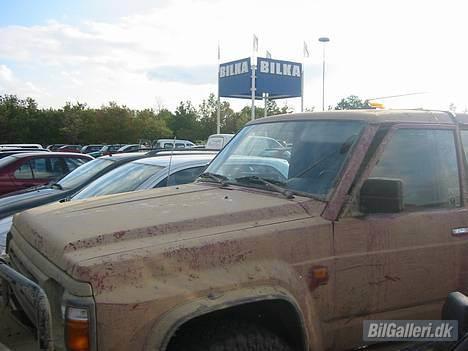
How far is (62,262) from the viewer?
103 inches

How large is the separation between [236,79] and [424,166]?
21557 millimetres

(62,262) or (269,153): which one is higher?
(269,153)

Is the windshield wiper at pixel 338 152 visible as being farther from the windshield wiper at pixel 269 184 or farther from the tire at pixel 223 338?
the tire at pixel 223 338

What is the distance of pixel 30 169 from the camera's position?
1072cm

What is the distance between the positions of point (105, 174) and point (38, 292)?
4981mm

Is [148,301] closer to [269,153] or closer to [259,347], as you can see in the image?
[259,347]

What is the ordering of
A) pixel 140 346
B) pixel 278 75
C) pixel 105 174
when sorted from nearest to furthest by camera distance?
pixel 140 346, pixel 105 174, pixel 278 75

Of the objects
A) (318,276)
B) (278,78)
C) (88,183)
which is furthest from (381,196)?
(278,78)

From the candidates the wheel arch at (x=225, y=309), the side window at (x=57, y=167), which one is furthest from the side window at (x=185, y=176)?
the side window at (x=57, y=167)

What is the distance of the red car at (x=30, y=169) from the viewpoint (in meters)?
10.4

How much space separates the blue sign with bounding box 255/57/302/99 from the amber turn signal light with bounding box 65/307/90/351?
71.9ft

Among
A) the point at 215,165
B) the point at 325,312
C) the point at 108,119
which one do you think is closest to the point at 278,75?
the point at 215,165

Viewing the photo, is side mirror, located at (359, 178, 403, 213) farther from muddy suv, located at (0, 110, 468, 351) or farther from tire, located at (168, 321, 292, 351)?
tire, located at (168, 321, 292, 351)

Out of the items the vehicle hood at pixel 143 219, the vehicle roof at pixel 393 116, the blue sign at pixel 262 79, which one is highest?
the blue sign at pixel 262 79
